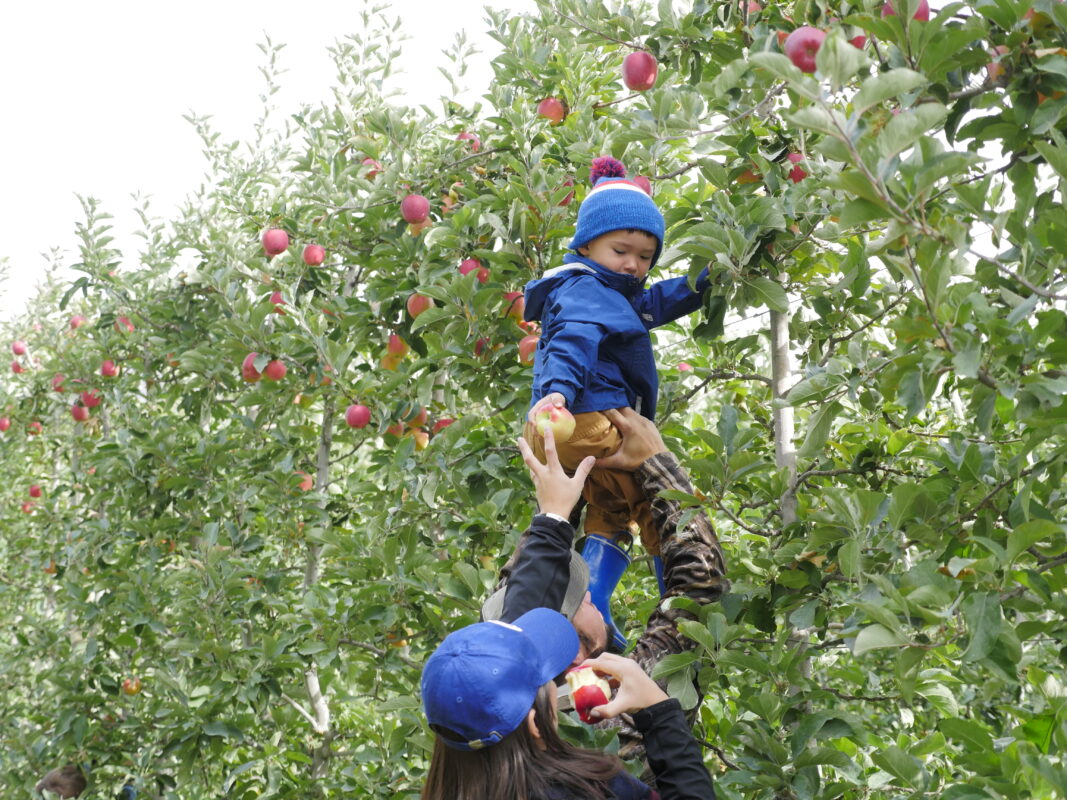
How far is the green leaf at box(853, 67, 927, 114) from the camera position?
4.34 ft

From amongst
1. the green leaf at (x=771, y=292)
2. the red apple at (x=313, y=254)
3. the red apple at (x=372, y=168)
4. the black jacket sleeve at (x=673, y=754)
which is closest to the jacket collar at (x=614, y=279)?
the green leaf at (x=771, y=292)

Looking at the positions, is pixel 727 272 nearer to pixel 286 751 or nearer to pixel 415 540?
pixel 415 540

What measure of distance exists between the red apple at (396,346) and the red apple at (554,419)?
1.82 m

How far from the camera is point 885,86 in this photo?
1343 mm

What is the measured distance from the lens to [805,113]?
1.34 metres

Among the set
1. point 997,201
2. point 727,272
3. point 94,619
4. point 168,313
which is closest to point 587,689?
point 727,272

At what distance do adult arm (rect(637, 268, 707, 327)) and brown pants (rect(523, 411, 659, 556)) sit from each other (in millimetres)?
349

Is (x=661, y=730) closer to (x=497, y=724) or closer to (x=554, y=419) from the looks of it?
(x=497, y=724)

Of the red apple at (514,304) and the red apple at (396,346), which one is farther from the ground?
the red apple at (514,304)

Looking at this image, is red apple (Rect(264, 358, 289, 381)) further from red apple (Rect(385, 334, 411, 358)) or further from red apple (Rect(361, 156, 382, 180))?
red apple (Rect(361, 156, 382, 180))

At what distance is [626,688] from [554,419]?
535mm

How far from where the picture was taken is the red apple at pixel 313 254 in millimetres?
3982

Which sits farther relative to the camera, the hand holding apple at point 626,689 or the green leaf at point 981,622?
the hand holding apple at point 626,689

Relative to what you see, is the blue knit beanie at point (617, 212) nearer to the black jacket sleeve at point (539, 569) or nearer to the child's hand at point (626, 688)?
the black jacket sleeve at point (539, 569)
